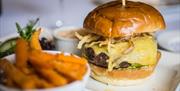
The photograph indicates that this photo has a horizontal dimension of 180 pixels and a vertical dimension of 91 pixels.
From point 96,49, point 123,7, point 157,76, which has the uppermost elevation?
point 123,7

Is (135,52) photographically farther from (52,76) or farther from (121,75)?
(52,76)

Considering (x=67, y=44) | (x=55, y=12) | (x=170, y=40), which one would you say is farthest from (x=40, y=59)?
(x=55, y=12)

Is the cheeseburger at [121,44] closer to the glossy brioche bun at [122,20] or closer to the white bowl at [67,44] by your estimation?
the glossy brioche bun at [122,20]

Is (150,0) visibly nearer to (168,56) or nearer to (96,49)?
(168,56)

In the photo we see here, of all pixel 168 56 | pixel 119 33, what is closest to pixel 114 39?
pixel 119 33

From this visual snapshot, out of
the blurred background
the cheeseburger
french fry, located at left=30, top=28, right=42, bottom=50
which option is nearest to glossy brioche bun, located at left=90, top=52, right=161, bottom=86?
the cheeseburger

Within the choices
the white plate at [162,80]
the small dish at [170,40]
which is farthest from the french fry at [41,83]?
the small dish at [170,40]
